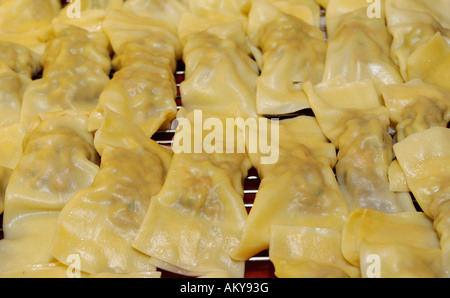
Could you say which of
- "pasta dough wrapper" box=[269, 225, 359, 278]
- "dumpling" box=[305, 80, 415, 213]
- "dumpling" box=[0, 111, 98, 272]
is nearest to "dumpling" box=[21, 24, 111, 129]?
"dumpling" box=[0, 111, 98, 272]

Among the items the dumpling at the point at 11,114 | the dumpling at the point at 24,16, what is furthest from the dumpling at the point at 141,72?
the dumpling at the point at 24,16

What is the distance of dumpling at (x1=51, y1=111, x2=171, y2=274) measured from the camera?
2.08 meters

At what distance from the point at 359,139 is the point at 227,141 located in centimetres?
57

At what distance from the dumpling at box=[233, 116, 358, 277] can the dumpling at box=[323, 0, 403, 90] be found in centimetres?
49

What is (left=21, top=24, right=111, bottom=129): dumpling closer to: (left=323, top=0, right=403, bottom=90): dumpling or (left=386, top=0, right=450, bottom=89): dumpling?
(left=323, top=0, right=403, bottom=90): dumpling

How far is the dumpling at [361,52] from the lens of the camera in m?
2.74

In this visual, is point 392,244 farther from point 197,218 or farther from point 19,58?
point 19,58

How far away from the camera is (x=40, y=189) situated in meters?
2.29

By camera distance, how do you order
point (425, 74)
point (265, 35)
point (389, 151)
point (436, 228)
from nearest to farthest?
point (436, 228) < point (389, 151) < point (425, 74) < point (265, 35)

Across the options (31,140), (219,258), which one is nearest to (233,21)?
(31,140)

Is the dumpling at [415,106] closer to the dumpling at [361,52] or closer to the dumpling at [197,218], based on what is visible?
the dumpling at [361,52]
